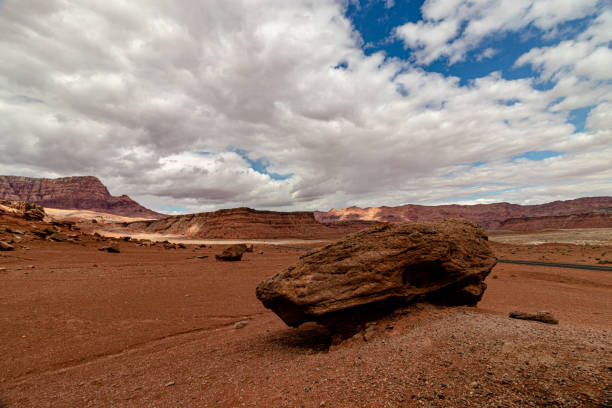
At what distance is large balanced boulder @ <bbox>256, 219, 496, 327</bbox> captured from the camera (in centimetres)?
649

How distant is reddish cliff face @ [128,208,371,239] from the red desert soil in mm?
85299

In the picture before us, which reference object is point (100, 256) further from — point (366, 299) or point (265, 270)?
point (366, 299)

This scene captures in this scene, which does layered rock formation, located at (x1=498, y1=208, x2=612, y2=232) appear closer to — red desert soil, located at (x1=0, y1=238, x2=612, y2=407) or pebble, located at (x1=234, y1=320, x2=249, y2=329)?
red desert soil, located at (x1=0, y1=238, x2=612, y2=407)

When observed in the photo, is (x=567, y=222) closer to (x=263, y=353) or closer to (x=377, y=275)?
(x=377, y=275)

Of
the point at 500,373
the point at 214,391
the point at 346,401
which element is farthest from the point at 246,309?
the point at 500,373

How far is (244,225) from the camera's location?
101 metres

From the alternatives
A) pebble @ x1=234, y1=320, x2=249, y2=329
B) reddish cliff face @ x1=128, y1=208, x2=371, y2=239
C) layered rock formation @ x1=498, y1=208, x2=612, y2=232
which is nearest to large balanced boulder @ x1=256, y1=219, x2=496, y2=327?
pebble @ x1=234, y1=320, x2=249, y2=329

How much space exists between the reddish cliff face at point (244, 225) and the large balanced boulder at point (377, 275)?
3574 inches

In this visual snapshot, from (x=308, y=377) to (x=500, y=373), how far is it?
296 cm

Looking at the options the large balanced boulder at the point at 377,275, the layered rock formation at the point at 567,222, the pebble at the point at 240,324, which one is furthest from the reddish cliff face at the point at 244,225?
the layered rock formation at the point at 567,222

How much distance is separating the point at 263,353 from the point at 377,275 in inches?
140

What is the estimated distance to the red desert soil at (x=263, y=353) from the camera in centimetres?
351

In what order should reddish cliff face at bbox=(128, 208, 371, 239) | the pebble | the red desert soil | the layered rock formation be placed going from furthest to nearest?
1. the layered rock formation
2. reddish cliff face at bbox=(128, 208, 371, 239)
3. the pebble
4. the red desert soil

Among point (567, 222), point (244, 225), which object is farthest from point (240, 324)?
point (567, 222)
